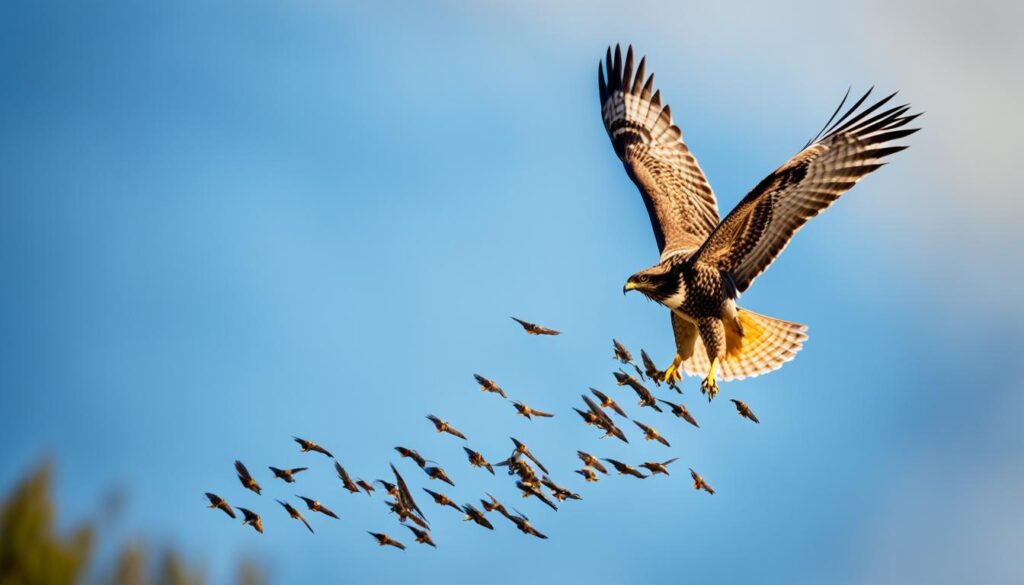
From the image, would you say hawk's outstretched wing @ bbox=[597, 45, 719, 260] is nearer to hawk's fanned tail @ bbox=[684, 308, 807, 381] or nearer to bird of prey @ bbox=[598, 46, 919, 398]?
bird of prey @ bbox=[598, 46, 919, 398]

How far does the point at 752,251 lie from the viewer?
1340 cm

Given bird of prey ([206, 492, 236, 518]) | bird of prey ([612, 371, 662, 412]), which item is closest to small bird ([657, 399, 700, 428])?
bird of prey ([612, 371, 662, 412])

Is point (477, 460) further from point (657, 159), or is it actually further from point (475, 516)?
point (657, 159)

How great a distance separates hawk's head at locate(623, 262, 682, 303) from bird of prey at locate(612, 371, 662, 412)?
1010 mm

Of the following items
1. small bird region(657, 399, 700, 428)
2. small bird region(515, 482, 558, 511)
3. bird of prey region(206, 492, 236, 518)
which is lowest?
bird of prey region(206, 492, 236, 518)

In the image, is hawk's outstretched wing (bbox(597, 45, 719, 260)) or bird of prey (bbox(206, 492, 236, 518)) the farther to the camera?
hawk's outstretched wing (bbox(597, 45, 719, 260))

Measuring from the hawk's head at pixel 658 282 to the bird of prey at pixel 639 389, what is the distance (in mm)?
1010

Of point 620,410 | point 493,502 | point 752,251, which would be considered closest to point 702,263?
point 752,251

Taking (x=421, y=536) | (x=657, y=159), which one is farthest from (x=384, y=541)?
(x=657, y=159)

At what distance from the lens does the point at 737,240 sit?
43.7 feet

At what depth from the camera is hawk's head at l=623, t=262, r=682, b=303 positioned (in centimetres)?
1341

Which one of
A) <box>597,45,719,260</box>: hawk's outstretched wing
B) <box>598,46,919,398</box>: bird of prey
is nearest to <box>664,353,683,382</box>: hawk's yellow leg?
<box>598,46,919,398</box>: bird of prey

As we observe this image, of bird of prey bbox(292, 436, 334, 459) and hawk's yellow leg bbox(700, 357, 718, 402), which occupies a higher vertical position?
hawk's yellow leg bbox(700, 357, 718, 402)

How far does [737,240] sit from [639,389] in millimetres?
1867
